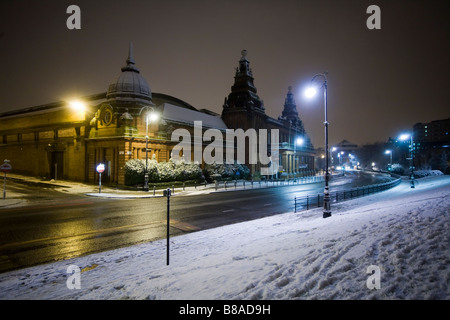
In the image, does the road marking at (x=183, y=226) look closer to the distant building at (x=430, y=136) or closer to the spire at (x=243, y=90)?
the spire at (x=243, y=90)

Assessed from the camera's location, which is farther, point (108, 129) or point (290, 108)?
point (290, 108)

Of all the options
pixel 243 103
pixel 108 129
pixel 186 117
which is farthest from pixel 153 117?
pixel 243 103

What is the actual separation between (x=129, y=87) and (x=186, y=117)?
477 inches

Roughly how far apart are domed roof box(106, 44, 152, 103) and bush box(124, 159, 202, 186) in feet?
36.2

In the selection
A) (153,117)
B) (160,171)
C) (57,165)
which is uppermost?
(153,117)

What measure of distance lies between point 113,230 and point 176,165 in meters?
23.0

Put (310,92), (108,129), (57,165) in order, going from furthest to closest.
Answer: (57,165), (108,129), (310,92)

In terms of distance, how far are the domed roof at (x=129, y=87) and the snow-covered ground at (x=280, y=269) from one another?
105 ft

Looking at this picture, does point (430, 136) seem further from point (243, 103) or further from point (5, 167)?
point (5, 167)

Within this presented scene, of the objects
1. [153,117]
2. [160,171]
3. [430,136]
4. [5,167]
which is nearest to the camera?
[5,167]

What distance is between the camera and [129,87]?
3581 centimetres

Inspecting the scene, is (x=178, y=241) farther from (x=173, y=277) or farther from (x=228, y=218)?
(x=228, y=218)

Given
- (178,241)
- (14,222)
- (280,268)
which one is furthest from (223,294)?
(14,222)

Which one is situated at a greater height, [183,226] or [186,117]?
[186,117]
